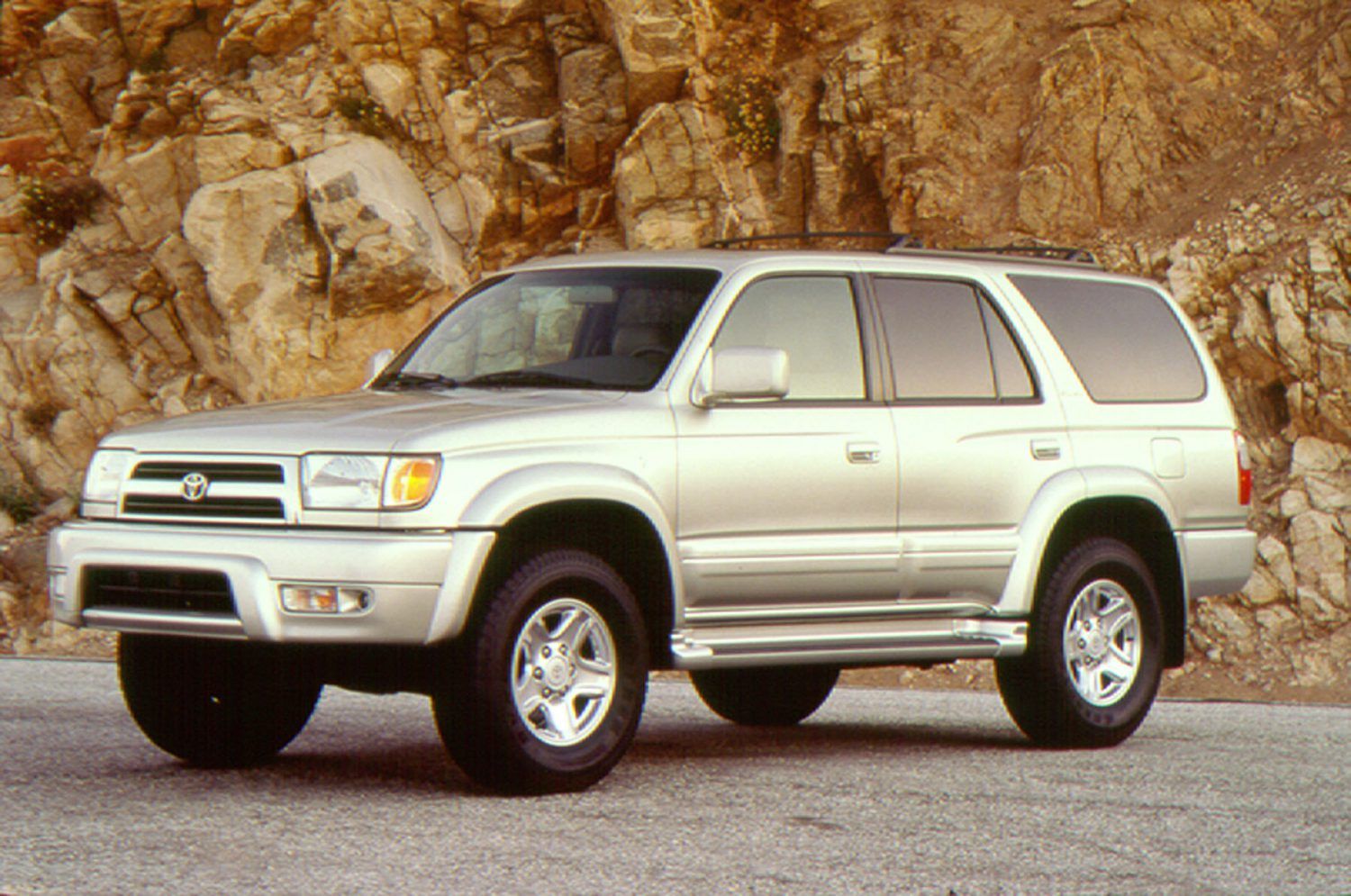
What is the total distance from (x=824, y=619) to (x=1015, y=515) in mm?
1204

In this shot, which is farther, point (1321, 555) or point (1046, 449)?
point (1321, 555)

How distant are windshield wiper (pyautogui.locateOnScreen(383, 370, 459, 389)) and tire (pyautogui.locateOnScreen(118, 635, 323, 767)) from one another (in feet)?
4.16

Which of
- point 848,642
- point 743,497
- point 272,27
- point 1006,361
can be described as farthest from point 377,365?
point 272,27

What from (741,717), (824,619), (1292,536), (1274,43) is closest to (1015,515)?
(824,619)

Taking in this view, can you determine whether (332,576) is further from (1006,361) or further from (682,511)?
(1006,361)

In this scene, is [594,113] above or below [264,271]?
above

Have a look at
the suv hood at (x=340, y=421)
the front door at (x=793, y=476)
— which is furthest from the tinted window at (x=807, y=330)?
the suv hood at (x=340, y=421)

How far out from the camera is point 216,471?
6.71 meters

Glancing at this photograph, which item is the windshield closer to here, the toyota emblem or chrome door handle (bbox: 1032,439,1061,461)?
the toyota emblem

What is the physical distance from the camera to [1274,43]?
22.6 m

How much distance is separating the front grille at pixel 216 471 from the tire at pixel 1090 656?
368 cm

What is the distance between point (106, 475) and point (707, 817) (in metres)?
2.55

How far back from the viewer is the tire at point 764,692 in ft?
32.0

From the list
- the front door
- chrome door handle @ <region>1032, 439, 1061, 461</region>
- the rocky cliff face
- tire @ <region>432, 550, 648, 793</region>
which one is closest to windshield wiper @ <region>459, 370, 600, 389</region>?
the front door
